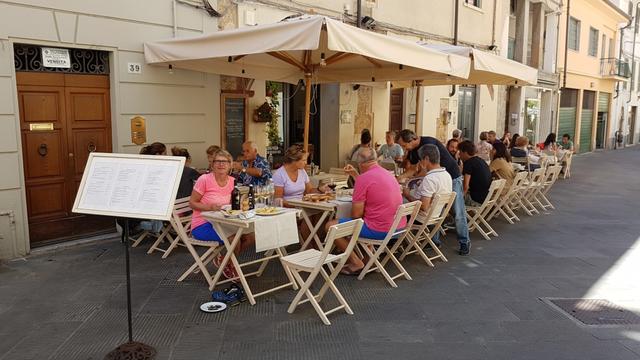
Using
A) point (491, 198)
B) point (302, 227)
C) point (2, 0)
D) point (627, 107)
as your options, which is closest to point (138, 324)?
point (302, 227)

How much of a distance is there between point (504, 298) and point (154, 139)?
16.0 ft

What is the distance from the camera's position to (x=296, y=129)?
36.7 ft

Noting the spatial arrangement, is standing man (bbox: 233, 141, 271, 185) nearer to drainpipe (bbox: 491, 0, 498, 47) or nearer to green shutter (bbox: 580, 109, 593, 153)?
drainpipe (bbox: 491, 0, 498, 47)

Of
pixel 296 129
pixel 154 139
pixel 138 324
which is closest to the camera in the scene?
pixel 138 324

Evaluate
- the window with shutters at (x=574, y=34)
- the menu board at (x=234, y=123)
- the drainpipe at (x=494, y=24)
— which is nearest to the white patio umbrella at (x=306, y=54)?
the menu board at (x=234, y=123)

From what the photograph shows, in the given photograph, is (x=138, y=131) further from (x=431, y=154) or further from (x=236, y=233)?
(x=431, y=154)

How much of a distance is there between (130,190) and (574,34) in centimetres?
2340

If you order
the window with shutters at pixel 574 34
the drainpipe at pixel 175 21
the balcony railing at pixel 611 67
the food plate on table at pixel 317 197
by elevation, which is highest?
the window with shutters at pixel 574 34

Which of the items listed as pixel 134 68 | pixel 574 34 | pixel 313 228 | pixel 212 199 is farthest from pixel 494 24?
pixel 212 199

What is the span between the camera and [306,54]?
6.95m

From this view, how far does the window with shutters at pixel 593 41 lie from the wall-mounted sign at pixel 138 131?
919 inches

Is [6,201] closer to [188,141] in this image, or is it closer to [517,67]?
[188,141]

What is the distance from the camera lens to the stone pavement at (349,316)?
3918mm

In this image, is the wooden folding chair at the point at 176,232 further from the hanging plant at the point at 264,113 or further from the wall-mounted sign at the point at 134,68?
the hanging plant at the point at 264,113
